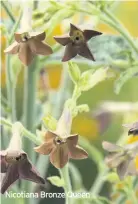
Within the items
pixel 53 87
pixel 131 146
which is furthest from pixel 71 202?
pixel 53 87

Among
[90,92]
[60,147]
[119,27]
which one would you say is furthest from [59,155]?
[90,92]

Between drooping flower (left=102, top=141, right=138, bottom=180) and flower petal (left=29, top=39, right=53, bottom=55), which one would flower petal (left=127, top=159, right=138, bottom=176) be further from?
flower petal (left=29, top=39, right=53, bottom=55)

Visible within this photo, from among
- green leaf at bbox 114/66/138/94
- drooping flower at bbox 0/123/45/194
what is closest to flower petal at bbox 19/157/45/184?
drooping flower at bbox 0/123/45/194

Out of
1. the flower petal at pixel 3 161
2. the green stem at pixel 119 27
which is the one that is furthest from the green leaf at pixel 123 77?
the flower petal at pixel 3 161

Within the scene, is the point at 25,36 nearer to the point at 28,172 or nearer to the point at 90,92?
the point at 28,172

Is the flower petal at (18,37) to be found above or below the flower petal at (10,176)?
above

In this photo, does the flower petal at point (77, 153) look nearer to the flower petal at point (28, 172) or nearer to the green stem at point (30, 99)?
the flower petal at point (28, 172)

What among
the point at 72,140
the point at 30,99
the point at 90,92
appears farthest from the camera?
the point at 90,92

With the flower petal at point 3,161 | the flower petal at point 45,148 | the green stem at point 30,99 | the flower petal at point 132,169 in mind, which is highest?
the green stem at point 30,99
